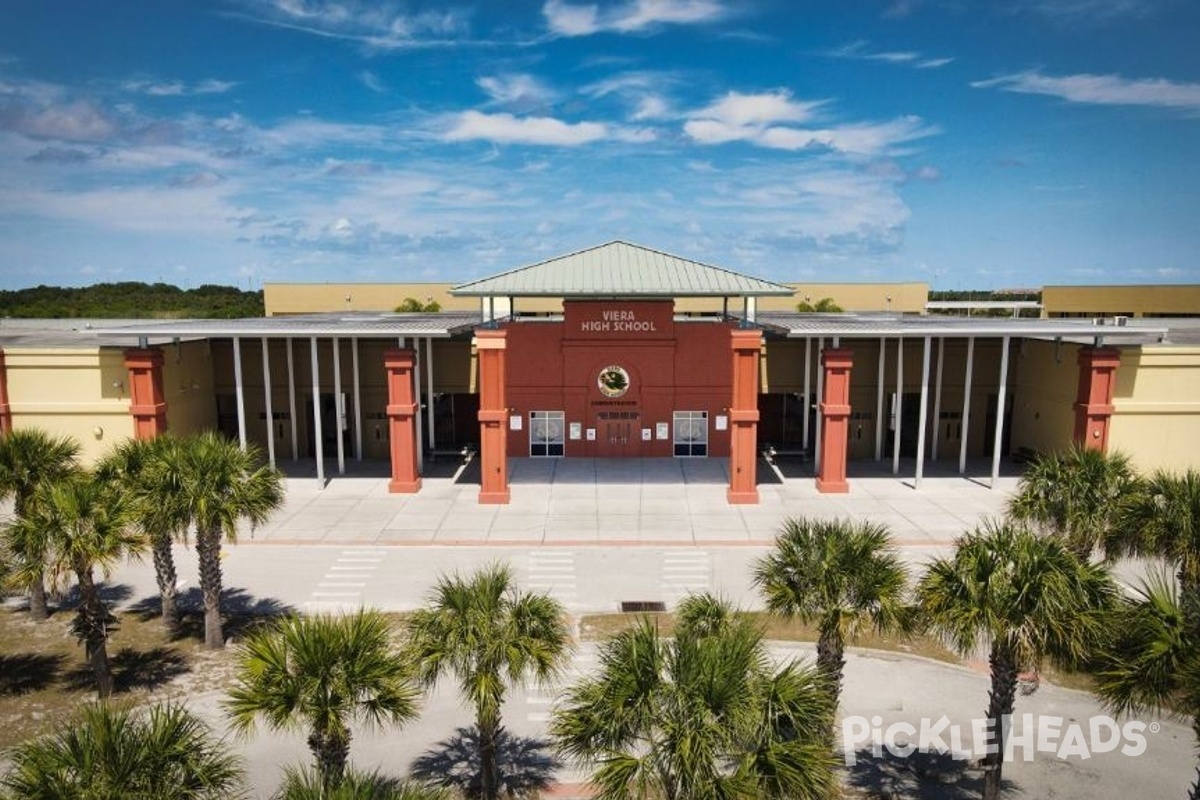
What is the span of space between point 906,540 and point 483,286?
17.7m

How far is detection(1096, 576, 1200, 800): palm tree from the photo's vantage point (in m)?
11.2

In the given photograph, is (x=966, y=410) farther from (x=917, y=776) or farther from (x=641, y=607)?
(x=917, y=776)

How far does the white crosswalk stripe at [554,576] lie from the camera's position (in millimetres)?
22859

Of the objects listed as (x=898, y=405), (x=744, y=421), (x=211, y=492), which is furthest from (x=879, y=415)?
(x=211, y=492)

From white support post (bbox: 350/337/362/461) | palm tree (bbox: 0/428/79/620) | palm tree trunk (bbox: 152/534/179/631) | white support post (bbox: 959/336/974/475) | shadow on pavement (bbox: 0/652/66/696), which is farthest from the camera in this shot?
white support post (bbox: 350/337/362/461)

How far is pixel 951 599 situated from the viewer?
43.1 ft

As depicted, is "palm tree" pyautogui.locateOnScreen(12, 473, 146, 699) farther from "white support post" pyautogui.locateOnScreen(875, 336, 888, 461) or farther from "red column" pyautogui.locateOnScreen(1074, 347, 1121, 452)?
"red column" pyautogui.locateOnScreen(1074, 347, 1121, 452)

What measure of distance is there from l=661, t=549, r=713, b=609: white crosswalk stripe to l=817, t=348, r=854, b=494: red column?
349 inches

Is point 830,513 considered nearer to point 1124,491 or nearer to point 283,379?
point 1124,491

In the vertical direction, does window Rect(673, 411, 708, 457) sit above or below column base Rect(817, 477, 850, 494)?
above

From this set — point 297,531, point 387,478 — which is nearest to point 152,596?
point 297,531

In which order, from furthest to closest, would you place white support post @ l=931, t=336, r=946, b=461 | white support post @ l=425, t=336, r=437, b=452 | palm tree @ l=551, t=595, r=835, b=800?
white support post @ l=425, t=336, r=437, b=452, white support post @ l=931, t=336, r=946, b=461, palm tree @ l=551, t=595, r=835, b=800
